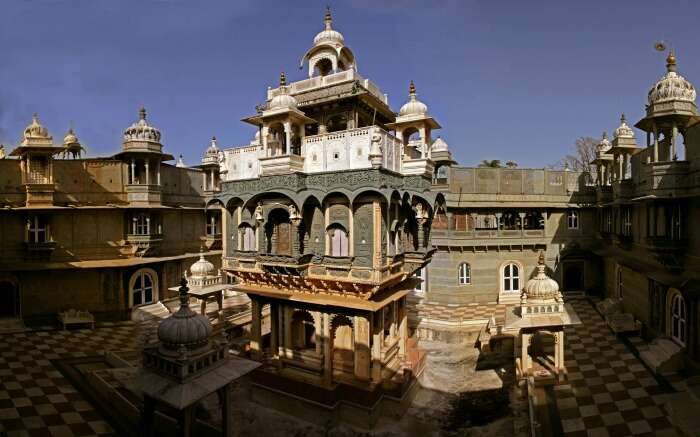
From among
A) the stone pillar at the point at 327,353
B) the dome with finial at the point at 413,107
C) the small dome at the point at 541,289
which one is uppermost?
the dome with finial at the point at 413,107

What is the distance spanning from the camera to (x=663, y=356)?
50.5ft

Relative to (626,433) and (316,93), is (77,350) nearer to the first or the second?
(316,93)

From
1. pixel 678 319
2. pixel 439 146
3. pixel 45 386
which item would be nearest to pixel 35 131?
pixel 45 386

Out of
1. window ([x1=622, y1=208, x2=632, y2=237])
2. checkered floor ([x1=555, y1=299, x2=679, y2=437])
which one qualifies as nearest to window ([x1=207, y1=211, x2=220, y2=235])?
checkered floor ([x1=555, y1=299, x2=679, y2=437])

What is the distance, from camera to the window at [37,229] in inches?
837

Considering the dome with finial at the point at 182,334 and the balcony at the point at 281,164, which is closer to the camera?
the dome with finial at the point at 182,334

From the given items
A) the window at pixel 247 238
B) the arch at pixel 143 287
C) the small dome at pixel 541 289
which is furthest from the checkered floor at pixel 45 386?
the small dome at pixel 541 289

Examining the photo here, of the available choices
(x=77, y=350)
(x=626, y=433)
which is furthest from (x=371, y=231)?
(x=77, y=350)

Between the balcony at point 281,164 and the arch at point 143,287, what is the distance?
13996 mm

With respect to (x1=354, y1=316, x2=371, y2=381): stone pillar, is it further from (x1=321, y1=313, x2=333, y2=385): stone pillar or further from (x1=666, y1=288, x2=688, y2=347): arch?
(x1=666, y1=288, x2=688, y2=347): arch

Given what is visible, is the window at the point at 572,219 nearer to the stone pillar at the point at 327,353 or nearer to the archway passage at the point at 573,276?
the archway passage at the point at 573,276

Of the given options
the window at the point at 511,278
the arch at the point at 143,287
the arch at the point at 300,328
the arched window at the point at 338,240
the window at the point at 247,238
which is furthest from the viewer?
the window at the point at 511,278

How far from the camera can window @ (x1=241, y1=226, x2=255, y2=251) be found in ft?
54.1

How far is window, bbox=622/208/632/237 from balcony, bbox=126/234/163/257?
28.4 meters
